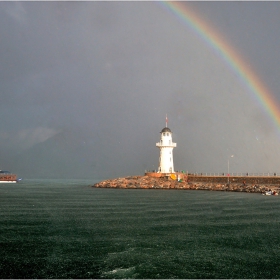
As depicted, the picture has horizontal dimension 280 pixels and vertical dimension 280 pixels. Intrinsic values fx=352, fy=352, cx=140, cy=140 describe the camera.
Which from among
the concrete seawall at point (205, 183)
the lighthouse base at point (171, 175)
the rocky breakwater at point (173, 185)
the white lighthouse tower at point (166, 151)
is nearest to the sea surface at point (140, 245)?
the rocky breakwater at point (173, 185)

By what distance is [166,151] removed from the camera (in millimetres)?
105000

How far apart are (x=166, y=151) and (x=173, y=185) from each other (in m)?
15.0

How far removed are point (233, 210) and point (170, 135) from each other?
2366 inches

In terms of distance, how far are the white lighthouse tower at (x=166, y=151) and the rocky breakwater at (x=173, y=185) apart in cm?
431

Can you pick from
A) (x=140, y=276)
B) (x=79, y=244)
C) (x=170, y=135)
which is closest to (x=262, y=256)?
(x=140, y=276)

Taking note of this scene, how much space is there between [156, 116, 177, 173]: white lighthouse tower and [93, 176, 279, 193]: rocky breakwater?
4311mm

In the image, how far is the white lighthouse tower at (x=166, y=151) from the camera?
10419 centimetres

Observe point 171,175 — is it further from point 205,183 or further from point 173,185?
point 205,183

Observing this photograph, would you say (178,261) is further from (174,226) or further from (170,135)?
(170,135)

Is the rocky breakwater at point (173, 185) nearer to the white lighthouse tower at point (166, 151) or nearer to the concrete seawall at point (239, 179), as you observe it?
the concrete seawall at point (239, 179)

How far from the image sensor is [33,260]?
22391 millimetres

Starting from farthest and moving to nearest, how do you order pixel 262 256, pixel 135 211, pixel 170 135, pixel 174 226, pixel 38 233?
pixel 170 135, pixel 135 211, pixel 174 226, pixel 38 233, pixel 262 256

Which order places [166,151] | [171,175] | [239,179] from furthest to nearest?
1. [166,151]
2. [171,175]
3. [239,179]

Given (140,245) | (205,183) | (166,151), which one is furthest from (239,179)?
(140,245)
